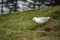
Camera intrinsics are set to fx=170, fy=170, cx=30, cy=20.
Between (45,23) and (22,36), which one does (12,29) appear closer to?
(22,36)

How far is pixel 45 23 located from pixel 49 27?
0.26 meters

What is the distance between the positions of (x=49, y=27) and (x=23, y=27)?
24.6 inches

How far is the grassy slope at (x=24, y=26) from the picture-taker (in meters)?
3.55

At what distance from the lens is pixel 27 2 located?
754cm

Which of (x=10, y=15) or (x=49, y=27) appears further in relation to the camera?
(x=10, y=15)

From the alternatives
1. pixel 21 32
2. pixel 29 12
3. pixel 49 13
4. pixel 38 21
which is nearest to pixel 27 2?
pixel 29 12

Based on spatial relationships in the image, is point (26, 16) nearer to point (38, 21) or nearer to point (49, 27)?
point (38, 21)

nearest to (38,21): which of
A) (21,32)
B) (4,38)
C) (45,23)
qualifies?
(45,23)

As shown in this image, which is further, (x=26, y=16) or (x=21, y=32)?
(x=26, y=16)

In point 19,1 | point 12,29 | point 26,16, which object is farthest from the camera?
point 19,1

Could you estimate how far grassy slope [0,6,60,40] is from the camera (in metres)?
3.55

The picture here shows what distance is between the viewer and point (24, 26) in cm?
418

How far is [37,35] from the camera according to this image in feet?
11.7

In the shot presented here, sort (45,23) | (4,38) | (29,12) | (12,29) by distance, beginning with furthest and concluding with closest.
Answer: (29,12), (45,23), (12,29), (4,38)
